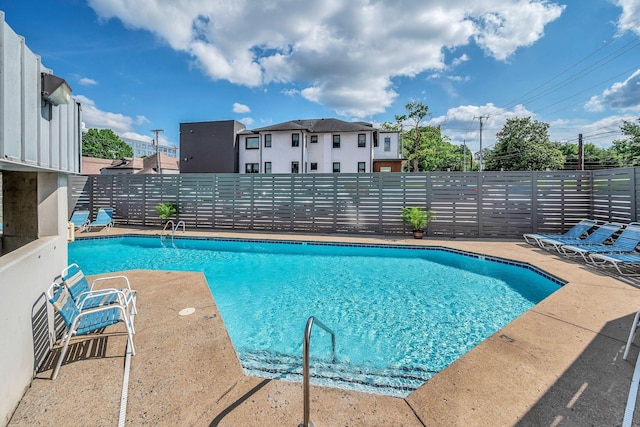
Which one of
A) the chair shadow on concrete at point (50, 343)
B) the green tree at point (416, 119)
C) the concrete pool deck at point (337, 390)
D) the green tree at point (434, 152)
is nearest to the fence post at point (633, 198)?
the concrete pool deck at point (337, 390)

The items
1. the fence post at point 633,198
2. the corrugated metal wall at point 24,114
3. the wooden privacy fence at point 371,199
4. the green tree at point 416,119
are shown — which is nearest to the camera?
the corrugated metal wall at point 24,114

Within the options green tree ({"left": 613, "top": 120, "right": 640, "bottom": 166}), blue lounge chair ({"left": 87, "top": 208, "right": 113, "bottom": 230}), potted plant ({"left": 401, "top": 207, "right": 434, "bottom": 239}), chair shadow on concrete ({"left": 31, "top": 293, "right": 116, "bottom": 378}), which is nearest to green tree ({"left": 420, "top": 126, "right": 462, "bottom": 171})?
green tree ({"left": 613, "top": 120, "right": 640, "bottom": 166})

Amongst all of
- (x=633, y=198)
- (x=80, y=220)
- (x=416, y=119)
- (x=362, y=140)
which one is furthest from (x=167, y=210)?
(x=416, y=119)

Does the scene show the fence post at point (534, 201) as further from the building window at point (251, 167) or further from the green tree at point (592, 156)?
the green tree at point (592, 156)

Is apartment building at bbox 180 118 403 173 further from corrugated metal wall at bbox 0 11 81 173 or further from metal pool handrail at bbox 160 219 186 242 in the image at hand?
corrugated metal wall at bbox 0 11 81 173

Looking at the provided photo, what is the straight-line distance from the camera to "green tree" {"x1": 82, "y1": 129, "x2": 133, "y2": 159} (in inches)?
2020

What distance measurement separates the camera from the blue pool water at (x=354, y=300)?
10.8 ft

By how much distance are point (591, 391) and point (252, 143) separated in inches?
1017

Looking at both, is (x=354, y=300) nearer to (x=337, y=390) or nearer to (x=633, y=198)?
(x=337, y=390)

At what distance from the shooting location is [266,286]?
5.93 m

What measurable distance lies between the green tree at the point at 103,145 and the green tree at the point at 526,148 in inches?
2521

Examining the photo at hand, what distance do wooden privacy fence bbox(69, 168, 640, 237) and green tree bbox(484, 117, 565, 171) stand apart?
25979 mm

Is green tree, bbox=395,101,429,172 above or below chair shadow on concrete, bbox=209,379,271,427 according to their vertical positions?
above

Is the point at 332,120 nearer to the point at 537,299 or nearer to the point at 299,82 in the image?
the point at 299,82
